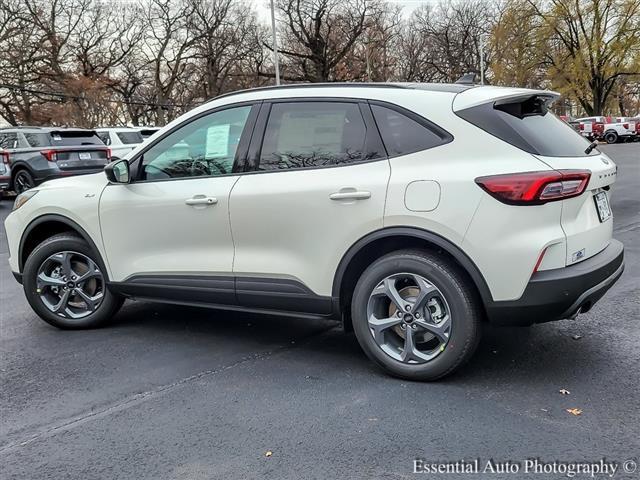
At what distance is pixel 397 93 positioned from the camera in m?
3.71

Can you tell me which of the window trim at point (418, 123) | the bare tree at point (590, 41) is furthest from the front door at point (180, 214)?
the bare tree at point (590, 41)

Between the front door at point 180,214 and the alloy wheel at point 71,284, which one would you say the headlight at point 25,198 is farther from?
the front door at point 180,214

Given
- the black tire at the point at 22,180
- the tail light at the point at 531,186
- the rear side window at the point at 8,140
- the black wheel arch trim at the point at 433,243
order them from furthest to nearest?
the rear side window at the point at 8,140 → the black tire at the point at 22,180 → the black wheel arch trim at the point at 433,243 → the tail light at the point at 531,186

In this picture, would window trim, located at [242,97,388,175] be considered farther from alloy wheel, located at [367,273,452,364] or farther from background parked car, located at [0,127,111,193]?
background parked car, located at [0,127,111,193]

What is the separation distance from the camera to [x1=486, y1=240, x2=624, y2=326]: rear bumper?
10.5ft

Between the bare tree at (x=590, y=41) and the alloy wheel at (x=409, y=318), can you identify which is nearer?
→ the alloy wheel at (x=409, y=318)

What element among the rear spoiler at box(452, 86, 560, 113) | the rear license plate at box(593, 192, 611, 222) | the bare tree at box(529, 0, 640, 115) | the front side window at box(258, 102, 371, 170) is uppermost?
the bare tree at box(529, 0, 640, 115)

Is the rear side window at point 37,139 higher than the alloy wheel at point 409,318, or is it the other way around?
the rear side window at point 37,139

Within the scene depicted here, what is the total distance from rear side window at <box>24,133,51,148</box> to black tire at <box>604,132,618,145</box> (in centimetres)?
3308

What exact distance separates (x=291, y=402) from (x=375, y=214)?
3.88ft

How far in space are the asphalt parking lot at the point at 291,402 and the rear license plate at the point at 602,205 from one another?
91cm

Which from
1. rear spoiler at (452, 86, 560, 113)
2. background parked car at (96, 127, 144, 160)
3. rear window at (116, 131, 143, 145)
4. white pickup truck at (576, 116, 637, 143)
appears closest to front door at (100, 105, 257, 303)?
rear spoiler at (452, 86, 560, 113)

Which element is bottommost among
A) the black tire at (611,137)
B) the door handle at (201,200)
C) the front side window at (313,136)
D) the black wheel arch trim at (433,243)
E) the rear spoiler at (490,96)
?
the black tire at (611,137)

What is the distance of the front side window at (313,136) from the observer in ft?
12.3
